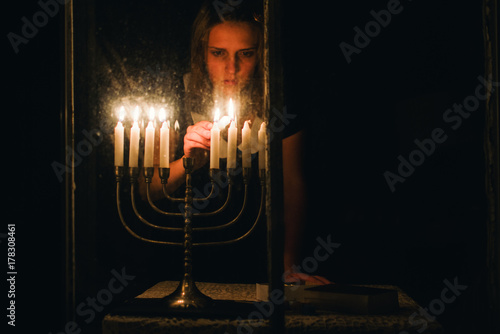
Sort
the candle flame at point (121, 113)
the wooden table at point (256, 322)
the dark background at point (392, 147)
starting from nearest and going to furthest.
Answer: the wooden table at point (256, 322) → the candle flame at point (121, 113) → the dark background at point (392, 147)

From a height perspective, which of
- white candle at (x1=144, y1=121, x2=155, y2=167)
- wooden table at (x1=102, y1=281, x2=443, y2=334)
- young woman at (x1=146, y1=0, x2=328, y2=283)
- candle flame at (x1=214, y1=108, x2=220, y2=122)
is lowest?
wooden table at (x1=102, y1=281, x2=443, y2=334)

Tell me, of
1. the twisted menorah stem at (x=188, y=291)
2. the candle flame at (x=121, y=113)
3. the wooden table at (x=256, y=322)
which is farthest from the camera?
the candle flame at (x=121, y=113)

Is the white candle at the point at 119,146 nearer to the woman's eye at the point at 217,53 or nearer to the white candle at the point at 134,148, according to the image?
the white candle at the point at 134,148

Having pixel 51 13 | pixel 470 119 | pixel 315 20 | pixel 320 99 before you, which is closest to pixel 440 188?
pixel 470 119

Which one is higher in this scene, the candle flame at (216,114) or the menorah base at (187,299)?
the candle flame at (216,114)

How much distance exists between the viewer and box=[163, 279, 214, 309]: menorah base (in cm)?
91

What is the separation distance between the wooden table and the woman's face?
479 millimetres

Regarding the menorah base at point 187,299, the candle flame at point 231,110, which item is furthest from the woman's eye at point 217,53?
the menorah base at point 187,299

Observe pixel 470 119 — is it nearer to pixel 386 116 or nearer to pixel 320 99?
pixel 386 116

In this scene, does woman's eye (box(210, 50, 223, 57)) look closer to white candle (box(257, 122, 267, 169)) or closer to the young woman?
the young woman

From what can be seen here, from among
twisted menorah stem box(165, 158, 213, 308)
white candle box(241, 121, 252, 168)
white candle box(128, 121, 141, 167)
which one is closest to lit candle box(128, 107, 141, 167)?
white candle box(128, 121, 141, 167)

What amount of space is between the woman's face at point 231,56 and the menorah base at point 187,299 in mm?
430

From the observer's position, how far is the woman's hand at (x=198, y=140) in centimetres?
107

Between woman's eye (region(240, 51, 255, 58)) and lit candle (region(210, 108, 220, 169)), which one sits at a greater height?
woman's eye (region(240, 51, 255, 58))
